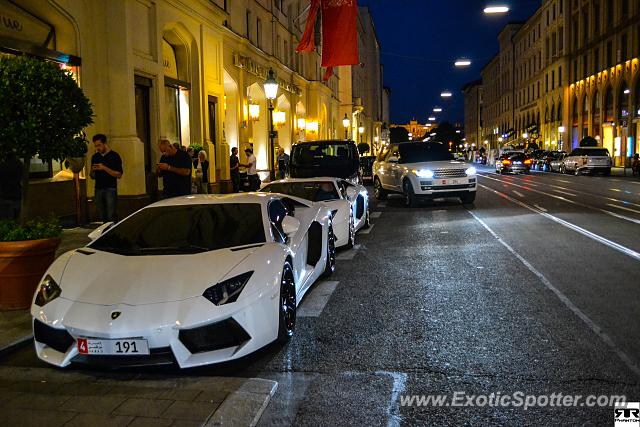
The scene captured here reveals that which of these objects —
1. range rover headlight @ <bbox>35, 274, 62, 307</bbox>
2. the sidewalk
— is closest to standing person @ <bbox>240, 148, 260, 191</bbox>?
the sidewalk

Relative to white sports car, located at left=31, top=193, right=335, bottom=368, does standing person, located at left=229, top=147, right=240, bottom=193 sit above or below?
above

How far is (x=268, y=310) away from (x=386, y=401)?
49.9 inches

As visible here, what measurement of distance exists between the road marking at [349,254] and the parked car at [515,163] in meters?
36.4

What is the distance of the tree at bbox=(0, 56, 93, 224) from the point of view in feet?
20.9

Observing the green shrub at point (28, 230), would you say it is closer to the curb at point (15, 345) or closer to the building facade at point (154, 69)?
the curb at point (15, 345)

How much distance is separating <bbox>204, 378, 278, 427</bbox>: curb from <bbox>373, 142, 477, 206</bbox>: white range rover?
13258mm

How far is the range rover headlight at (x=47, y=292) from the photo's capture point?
16.2ft

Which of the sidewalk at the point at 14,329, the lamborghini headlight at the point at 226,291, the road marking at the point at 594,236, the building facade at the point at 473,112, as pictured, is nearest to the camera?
the lamborghini headlight at the point at 226,291

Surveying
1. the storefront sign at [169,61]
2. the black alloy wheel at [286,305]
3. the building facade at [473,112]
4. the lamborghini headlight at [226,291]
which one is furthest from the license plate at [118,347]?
the building facade at [473,112]

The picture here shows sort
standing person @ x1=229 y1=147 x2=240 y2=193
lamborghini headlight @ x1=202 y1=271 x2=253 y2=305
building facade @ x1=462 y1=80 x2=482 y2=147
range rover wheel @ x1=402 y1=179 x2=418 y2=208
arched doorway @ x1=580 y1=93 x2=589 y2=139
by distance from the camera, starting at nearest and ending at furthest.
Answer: lamborghini headlight @ x1=202 y1=271 x2=253 y2=305 < range rover wheel @ x1=402 y1=179 x2=418 y2=208 < standing person @ x1=229 y1=147 x2=240 y2=193 < arched doorway @ x1=580 y1=93 x2=589 y2=139 < building facade @ x1=462 y1=80 x2=482 y2=147

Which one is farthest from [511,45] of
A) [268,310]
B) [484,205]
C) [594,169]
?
[268,310]

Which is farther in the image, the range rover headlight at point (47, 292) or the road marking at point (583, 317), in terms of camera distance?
the range rover headlight at point (47, 292)

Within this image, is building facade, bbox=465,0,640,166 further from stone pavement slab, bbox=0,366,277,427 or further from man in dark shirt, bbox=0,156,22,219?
stone pavement slab, bbox=0,366,277,427

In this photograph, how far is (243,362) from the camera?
5.00 metres
